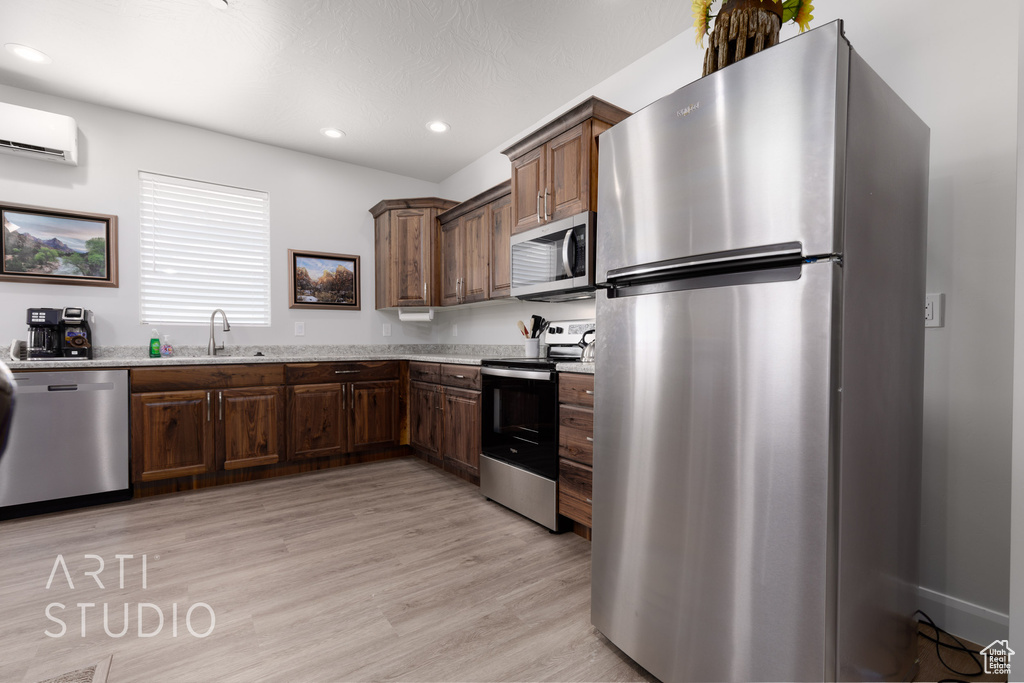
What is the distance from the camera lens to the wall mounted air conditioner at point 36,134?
294cm

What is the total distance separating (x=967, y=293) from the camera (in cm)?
160

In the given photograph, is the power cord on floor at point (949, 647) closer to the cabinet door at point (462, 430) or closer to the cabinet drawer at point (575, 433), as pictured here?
the cabinet drawer at point (575, 433)

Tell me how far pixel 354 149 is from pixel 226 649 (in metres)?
3.81

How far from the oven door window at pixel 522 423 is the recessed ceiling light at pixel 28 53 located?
3307mm

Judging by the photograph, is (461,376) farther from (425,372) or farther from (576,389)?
(576,389)

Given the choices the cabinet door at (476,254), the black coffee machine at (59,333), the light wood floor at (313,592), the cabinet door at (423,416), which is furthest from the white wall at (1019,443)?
the black coffee machine at (59,333)

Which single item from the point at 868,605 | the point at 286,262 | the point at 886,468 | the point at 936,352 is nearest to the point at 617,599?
the point at 868,605

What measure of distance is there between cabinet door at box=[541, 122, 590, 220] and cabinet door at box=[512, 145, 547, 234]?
6 centimetres

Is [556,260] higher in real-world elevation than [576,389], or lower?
higher

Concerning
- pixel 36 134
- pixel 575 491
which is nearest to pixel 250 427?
pixel 36 134

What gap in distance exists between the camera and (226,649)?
1.54 m

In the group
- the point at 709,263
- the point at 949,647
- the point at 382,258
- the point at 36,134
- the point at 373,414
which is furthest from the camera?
Answer: the point at 382,258

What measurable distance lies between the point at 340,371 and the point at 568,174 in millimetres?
2393

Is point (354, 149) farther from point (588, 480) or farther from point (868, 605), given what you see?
point (868, 605)
